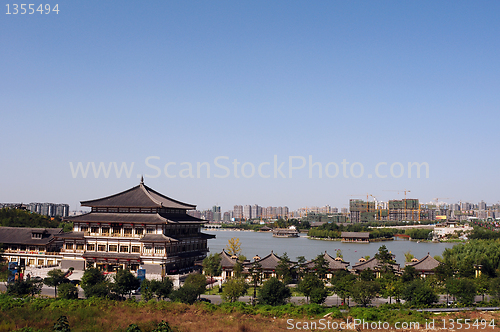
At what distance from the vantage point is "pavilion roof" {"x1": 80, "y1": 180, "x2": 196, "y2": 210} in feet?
122

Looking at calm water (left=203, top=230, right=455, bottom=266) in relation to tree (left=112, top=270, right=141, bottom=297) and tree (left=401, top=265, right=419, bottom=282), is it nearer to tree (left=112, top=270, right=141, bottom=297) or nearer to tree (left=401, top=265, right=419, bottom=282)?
tree (left=401, top=265, right=419, bottom=282)

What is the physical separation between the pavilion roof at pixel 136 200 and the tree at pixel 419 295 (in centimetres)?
2074

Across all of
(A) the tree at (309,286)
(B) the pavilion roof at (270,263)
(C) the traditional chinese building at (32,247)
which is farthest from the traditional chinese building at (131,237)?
(A) the tree at (309,286)

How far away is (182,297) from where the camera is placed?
24.2 metres

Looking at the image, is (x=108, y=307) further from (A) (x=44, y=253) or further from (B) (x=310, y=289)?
(A) (x=44, y=253)

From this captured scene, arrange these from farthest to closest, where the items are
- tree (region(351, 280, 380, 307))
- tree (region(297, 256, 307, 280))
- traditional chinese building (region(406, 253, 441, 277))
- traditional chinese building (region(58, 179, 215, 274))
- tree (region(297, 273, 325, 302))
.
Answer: traditional chinese building (region(406, 253, 441, 277)), traditional chinese building (region(58, 179, 215, 274)), tree (region(297, 256, 307, 280)), tree (region(297, 273, 325, 302)), tree (region(351, 280, 380, 307))

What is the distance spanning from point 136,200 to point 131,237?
3.48 metres

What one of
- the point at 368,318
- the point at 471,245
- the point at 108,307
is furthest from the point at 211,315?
the point at 471,245

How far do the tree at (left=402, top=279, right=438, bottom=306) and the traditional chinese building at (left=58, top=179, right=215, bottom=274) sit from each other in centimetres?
1844

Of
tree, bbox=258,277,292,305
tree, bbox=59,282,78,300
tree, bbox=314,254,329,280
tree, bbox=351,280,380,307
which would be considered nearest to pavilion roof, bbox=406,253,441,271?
tree, bbox=314,254,329,280

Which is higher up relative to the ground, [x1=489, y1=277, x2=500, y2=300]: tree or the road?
[x1=489, y1=277, x2=500, y2=300]: tree

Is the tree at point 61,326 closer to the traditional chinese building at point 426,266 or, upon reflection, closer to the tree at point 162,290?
the tree at point 162,290

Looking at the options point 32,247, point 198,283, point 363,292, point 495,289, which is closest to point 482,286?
point 495,289

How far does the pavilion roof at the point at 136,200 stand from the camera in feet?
122
